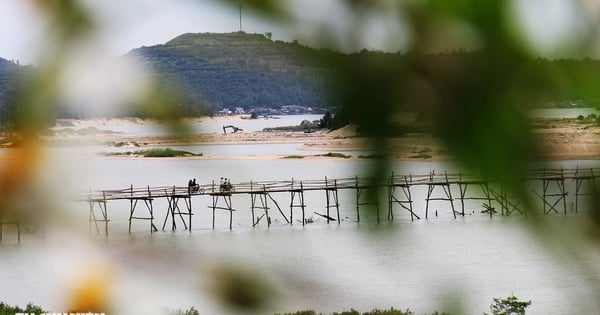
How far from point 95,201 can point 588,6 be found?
18 centimetres

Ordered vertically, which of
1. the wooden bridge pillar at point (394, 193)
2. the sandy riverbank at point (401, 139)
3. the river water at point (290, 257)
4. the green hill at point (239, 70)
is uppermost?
the green hill at point (239, 70)

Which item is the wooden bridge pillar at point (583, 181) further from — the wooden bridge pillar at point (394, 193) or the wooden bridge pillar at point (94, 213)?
the wooden bridge pillar at point (94, 213)

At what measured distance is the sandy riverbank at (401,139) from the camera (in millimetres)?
181

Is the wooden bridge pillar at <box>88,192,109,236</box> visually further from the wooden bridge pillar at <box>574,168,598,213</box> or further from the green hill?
the wooden bridge pillar at <box>574,168,598,213</box>

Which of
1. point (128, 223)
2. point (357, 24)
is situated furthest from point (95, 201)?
point (357, 24)

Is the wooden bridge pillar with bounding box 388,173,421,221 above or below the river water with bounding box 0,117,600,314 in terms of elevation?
above

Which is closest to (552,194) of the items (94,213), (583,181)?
(583,181)

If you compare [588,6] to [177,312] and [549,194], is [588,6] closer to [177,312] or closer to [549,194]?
[549,194]

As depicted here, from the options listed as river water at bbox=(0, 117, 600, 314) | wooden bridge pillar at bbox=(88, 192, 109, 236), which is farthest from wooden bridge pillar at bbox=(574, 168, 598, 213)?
wooden bridge pillar at bbox=(88, 192, 109, 236)

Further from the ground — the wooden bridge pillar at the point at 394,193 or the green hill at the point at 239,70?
the green hill at the point at 239,70

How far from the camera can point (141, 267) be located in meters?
0.26

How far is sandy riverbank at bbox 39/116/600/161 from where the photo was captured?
0.18 m

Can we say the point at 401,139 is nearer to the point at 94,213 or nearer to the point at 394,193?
the point at 394,193

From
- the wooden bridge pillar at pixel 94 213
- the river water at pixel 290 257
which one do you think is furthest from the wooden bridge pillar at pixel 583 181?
the wooden bridge pillar at pixel 94 213
